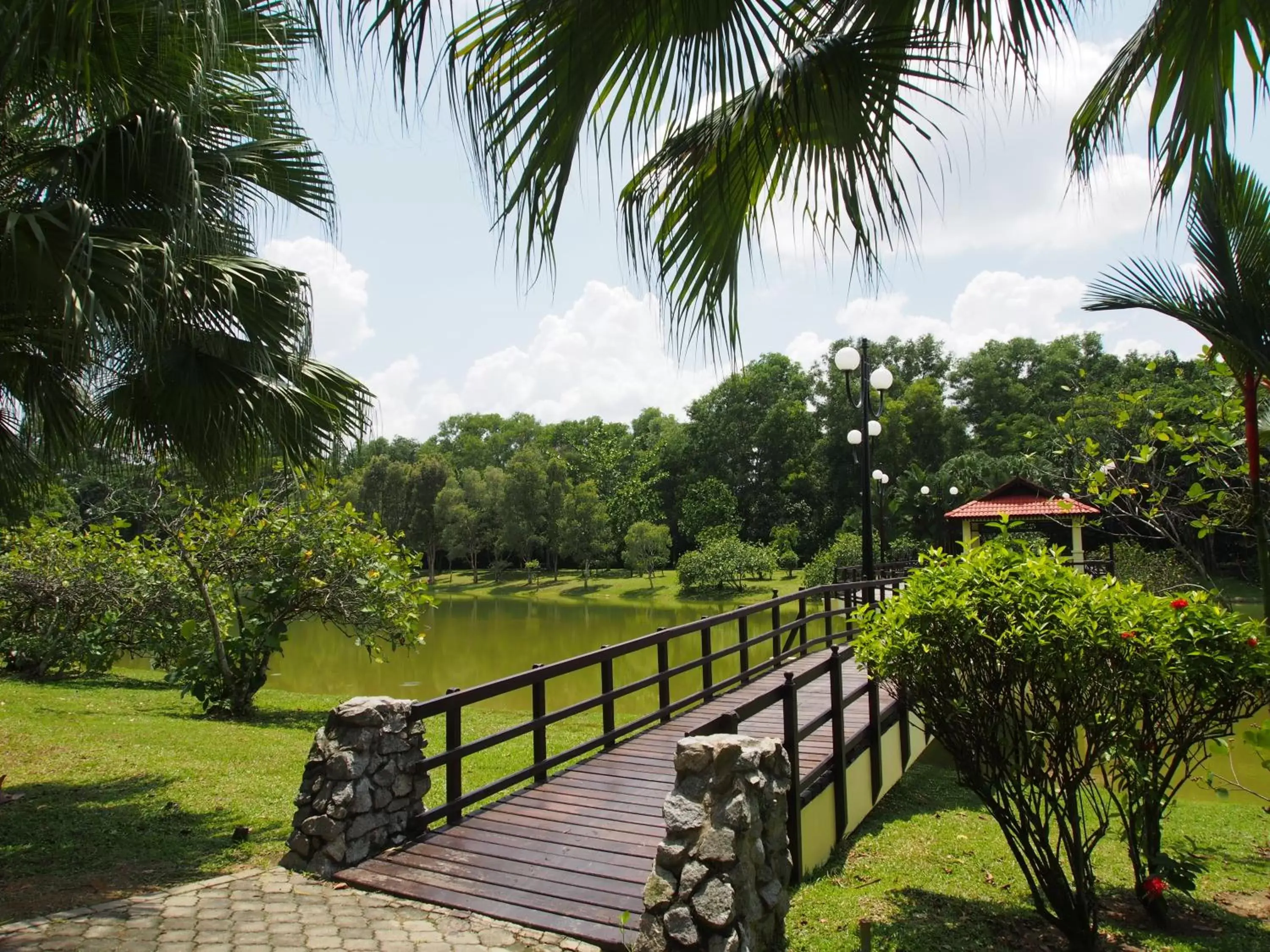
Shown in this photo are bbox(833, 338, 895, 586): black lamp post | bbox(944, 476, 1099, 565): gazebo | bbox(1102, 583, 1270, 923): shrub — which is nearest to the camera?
bbox(1102, 583, 1270, 923): shrub

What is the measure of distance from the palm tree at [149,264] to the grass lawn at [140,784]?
7.46 feet

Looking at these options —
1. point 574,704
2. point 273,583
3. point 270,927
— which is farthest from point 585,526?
point 270,927

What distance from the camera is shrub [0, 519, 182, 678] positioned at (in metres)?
11.7

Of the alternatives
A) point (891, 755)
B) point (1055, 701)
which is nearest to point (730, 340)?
point (1055, 701)

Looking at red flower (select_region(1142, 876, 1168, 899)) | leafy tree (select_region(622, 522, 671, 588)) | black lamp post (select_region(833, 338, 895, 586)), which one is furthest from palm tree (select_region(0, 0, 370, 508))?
leafy tree (select_region(622, 522, 671, 588))

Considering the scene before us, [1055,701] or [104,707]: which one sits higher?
[1055,701]

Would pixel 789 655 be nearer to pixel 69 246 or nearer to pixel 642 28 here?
pixel 69 246

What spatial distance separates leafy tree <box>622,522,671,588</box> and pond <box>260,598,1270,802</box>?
6.93 meters

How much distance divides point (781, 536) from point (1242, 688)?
38081 mm

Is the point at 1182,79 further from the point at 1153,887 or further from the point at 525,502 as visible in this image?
the point at 525,502

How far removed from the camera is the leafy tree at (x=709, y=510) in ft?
141

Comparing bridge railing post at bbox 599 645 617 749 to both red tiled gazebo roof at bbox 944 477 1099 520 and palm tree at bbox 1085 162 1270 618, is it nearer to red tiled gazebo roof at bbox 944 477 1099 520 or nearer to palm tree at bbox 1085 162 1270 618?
palm tree at bbox 1085 162 1270 618

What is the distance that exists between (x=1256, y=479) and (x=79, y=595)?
13028mm

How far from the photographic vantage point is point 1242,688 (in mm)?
4062
